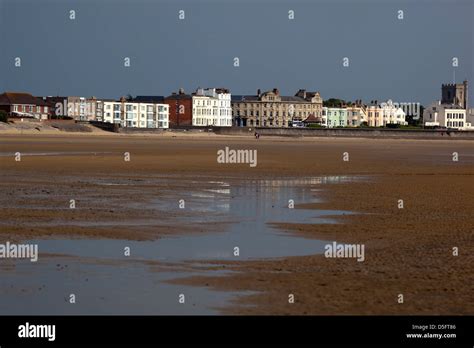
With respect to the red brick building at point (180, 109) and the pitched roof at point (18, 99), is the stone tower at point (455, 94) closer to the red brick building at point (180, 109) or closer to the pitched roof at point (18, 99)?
the red brick building at point (180, 109)

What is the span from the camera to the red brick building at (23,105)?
4624 inches

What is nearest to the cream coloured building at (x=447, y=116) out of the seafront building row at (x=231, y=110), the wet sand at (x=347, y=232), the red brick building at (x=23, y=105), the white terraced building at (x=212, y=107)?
the seafront building row at (x=231, y=110)

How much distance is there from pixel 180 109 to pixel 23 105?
113 ft

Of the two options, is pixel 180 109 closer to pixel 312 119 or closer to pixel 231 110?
pixel 231 110

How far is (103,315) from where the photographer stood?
1065 centimetres

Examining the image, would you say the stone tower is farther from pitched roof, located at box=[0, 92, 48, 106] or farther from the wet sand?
the wet sand

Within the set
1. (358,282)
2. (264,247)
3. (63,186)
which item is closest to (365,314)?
(358,282)

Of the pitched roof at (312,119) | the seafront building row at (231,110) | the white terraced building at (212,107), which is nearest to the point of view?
the seafront building row at (231,110)

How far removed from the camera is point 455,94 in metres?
192

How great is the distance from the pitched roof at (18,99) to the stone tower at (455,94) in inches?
3642

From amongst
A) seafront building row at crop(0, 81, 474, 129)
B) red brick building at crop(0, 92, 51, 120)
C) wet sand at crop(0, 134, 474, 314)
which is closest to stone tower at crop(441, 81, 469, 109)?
seafront building row at crop(0, 81, 474, 129)

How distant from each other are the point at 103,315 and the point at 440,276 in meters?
5.01

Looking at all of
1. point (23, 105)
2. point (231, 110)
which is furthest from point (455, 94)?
point (23, 105)
